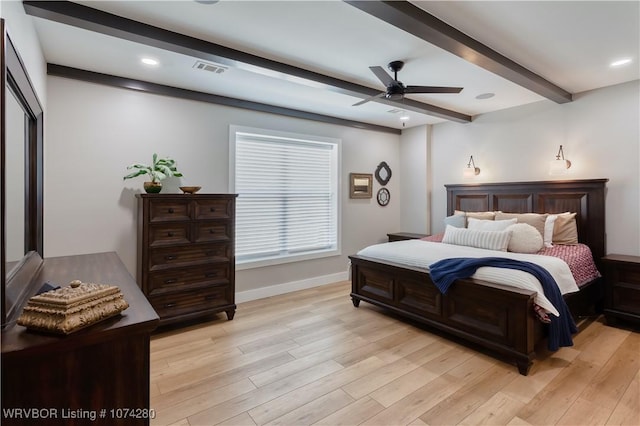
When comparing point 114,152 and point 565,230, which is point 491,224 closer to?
point 565,230

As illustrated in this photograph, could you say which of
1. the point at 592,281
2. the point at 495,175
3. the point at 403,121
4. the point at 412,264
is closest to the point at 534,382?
the point at 412,264

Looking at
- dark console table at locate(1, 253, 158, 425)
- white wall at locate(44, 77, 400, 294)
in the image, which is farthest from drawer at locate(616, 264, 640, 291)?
dark console table at locate(1, 253, 158, 425)

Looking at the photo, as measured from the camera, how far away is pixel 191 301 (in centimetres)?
338

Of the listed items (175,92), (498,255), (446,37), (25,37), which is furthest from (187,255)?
(498,255)

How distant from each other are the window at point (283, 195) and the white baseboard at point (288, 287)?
1.15 ft

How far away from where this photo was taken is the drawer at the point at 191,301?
3.21 meters

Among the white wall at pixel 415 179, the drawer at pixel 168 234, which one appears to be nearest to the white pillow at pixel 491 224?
the white wall at pixel 415 179

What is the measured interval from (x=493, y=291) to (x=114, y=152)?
149 inches

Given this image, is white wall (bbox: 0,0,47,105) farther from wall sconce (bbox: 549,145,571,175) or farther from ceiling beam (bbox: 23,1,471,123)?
wall sconce (bbox: 549,145,571,175)

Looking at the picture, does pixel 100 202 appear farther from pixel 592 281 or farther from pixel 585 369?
pixel 592 281

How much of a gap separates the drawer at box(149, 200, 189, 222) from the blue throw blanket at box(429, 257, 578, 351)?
251 cm

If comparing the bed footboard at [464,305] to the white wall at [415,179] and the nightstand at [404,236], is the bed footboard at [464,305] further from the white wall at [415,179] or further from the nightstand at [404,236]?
the white wall at [415,179]

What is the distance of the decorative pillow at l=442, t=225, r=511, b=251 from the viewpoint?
3641 millimetres

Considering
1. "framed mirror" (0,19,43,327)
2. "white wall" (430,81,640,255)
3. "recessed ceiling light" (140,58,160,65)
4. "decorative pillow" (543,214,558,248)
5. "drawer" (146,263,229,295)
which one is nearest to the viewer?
"framed mirror" (0,19,43,327)
